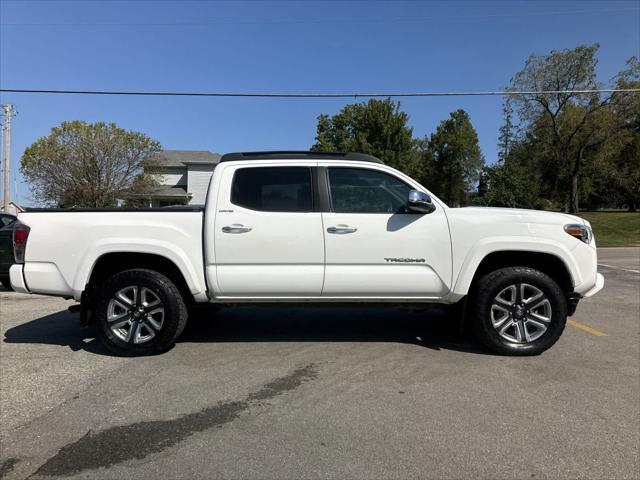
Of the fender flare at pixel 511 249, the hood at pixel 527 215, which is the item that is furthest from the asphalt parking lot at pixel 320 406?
the hood at pixel 527 215

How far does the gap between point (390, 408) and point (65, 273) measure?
3575 millimetres

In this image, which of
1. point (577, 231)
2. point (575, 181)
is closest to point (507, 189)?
point (575, 181)

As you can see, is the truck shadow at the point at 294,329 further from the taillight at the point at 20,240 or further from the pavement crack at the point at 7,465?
the pavement crack at the point at 7,465

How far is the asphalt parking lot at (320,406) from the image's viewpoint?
3090 millimetres

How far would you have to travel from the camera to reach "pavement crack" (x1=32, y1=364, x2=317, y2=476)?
10.2 feet

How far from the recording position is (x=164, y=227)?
511cm

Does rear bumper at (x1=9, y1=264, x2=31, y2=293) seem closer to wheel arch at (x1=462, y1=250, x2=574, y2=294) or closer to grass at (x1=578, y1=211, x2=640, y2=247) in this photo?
wheel arch at (x1=462, y1=250, x2=574, y2=294)

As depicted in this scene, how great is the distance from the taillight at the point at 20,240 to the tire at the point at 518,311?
4747 mm

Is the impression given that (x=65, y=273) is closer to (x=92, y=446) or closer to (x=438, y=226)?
(x=92, y=446)

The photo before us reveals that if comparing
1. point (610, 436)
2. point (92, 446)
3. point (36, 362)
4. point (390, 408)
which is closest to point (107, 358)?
point (36, 362)

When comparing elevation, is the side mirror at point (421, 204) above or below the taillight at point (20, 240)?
above

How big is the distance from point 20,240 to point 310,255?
3049mm

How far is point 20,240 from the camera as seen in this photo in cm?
515

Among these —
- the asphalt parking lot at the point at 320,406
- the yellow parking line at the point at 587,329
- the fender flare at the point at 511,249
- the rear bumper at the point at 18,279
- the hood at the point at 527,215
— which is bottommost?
the yellow parking line at the point at 587,329
